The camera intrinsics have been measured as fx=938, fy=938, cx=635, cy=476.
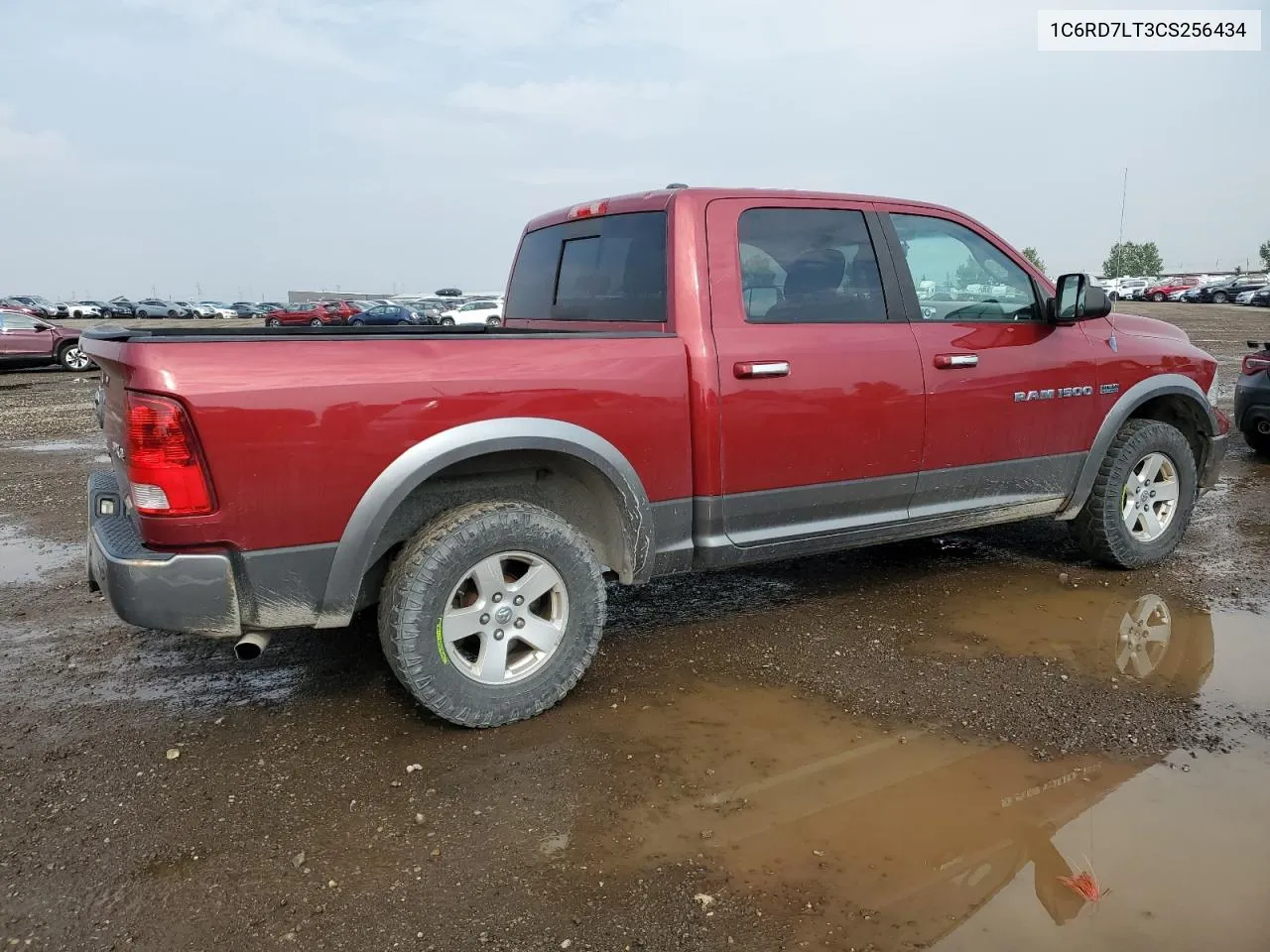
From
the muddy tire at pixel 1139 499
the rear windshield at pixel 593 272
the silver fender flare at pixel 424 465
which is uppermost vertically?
the rear windshield at pixel 593 272

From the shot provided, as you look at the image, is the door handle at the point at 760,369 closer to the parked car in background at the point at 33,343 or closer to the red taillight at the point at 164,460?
the red taillight at the point at 164,460

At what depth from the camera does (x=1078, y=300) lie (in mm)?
4418

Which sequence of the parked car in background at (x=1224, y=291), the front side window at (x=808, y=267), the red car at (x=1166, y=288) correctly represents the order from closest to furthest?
the front side window at (x=808, y=267) < the parked car in background at (x=1224, y=291) < the red car at (x=1166, y=288)

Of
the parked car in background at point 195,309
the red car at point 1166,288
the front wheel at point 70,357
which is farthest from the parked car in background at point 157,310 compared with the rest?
the red car at point 1166,288

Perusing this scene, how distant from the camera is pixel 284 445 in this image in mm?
2889

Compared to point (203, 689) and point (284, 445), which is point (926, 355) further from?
point (203, 689)

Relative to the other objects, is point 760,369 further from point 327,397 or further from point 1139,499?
point 1139,499

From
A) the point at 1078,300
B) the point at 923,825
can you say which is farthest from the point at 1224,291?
the point at 923,825

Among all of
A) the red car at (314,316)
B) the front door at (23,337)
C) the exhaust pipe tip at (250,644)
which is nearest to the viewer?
the exhaust pipe tip at (250,644)

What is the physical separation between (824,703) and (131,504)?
2493 millimetres

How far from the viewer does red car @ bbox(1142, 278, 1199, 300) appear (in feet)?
171

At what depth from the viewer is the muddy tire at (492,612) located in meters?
3.15

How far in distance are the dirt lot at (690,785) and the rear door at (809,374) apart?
0.66 meters

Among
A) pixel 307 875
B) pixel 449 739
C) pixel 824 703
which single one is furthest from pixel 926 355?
pixel 307 875
